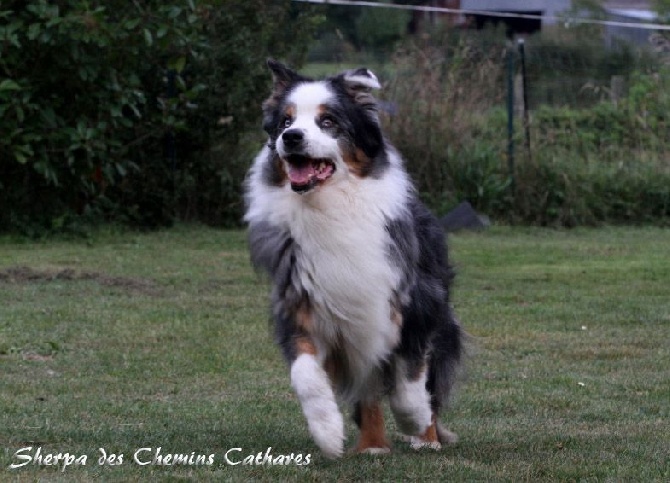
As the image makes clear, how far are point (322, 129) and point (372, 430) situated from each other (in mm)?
1368

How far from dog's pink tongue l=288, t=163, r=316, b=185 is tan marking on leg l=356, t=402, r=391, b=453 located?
1112mm

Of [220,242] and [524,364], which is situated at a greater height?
[524,364]

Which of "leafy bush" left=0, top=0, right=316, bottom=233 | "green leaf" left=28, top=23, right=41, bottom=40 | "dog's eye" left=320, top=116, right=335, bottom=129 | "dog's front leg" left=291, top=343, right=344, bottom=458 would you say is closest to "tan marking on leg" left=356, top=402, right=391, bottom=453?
"dog's front leg" left=291, top=343, right=344, bottom=458

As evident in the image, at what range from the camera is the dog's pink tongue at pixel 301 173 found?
5.32 m

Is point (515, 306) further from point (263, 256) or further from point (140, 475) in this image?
point (140, 475)

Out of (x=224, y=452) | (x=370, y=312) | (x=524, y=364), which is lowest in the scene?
(x=524, y=364)

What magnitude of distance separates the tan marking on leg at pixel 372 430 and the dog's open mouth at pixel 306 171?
3.56ft

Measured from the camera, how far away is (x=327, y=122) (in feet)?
17.7

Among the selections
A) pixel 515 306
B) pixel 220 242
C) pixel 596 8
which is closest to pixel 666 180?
pixel 220 242

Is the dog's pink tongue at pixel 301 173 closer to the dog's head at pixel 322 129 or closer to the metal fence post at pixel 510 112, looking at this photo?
the dog's head at pixel 322 129

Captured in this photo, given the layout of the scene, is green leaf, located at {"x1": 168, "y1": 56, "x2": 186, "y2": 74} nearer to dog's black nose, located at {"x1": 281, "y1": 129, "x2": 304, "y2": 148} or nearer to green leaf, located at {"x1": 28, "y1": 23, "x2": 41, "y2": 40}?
green leaf, located at {"x1": 28, "y1": 23, "x2": 41, "y2": 40}

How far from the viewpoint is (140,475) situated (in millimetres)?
4953

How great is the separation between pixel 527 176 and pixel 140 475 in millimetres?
12079

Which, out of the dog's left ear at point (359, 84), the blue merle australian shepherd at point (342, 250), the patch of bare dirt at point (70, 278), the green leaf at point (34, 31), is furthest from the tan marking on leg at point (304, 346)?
the green leaf at point (34, 31)
